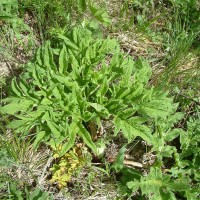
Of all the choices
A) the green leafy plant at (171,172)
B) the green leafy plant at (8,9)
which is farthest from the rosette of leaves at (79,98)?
the green leafy plant at (8,9)

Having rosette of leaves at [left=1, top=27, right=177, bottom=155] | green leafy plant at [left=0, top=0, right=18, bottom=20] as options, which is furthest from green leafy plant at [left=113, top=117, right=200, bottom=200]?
green leafy plant at [left=0, top=0, right=18, bottom=20]

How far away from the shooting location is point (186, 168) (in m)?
2.92

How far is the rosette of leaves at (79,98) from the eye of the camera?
8.41 ft

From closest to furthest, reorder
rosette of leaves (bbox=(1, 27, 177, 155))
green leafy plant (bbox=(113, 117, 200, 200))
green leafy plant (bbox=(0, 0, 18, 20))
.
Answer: rosette of leaves (bbox=(1, 27, 177, 155)) → green leafy plant (bbox=(113, 117, 200, 200)) → green leafy plant (bbox=(0, 0, 18, 20))

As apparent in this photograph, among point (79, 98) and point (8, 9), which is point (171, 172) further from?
point (8, 9)

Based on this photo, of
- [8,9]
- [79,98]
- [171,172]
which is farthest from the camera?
[8,9]

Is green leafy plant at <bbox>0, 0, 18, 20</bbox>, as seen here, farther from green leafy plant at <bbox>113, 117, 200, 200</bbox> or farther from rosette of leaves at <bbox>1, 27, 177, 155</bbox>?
green leafy plant at <bbox>113, 117, 200, 200</bbox>

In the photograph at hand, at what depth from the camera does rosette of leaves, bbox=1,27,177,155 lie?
101 inches

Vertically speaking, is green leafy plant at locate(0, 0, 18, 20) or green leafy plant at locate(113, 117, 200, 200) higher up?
green leafy plant at locate(0, 0, 18, 20)

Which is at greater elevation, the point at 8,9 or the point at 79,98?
the point at 8,9

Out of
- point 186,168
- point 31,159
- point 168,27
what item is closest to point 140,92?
point 186,168

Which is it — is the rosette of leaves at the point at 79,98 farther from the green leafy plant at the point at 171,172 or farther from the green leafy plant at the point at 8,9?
the green leafy plant at the point at 8,9

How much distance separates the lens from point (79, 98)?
2615 millimetres

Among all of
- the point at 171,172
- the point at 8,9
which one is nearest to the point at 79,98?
the point at 171,172
